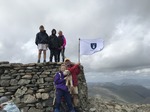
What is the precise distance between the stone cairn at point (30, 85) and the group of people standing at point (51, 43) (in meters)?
1.21

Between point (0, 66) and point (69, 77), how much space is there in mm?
4301

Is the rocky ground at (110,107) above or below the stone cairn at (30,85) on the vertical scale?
below

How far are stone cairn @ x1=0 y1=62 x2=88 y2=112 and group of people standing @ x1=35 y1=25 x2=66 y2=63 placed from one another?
3.97ft

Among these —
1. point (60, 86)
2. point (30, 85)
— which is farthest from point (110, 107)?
point (60, 86)

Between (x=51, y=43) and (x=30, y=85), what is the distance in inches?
114

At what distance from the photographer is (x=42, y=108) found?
15.9 meters


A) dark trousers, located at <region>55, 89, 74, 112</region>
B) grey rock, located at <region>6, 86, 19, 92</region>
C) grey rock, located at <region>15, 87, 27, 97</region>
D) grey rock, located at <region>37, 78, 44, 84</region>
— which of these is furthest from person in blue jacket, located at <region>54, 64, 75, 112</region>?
grey rock, located at <region>6, 86, 19, 92</region>

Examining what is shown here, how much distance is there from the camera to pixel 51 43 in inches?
698

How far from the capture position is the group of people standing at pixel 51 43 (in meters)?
17.3

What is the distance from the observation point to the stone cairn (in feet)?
52.0

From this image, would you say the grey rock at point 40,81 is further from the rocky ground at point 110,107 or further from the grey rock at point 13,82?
the rocky ground at point 110,107

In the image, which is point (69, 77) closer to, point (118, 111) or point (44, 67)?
point (44, 67)

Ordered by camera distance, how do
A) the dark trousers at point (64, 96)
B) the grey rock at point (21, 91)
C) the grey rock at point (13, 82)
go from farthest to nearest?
1. the grey rock at point (13, 82)
2. the grey rock at point (21, 91)
3. the dark trousers at point (64, 96)

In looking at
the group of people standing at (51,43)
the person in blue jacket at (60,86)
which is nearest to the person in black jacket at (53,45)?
the group of people standing at (51,43)
